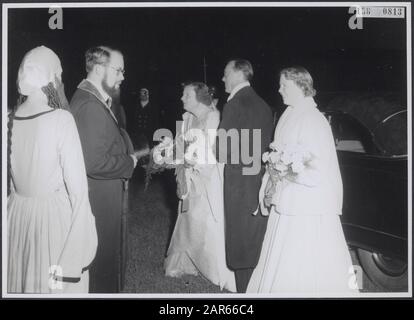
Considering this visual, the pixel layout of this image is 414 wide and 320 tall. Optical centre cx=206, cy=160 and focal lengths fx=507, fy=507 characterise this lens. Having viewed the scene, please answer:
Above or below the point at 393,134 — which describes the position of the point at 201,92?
above

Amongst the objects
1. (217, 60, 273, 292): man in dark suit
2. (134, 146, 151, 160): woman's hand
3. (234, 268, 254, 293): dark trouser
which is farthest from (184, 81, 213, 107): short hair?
(234, 268, 254, 293): dark trouser

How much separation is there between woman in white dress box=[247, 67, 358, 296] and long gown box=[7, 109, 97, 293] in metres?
1.04

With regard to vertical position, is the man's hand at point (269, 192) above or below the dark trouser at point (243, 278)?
above

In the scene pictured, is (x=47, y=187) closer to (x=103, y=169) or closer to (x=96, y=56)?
(x=103, y=169)

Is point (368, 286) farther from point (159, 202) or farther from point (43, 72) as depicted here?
point (43, 72)

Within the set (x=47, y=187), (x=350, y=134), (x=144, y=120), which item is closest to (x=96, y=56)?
(x=144, y=120)

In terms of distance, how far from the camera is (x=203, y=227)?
340 cm

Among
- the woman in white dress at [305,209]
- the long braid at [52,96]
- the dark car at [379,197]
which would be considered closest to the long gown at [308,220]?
the woman in white dress at [305,209]

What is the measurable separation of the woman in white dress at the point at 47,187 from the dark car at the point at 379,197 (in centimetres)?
160

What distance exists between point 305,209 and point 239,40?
3.69 feet

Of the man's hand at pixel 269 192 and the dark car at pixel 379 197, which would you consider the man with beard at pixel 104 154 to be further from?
the dark car at pixel 379 197

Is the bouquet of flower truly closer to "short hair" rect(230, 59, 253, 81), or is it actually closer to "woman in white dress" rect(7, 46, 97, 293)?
"short hair" rect(230, 59, 253, 81)

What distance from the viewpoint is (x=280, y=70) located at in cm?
296

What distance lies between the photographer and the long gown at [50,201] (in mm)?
2674
